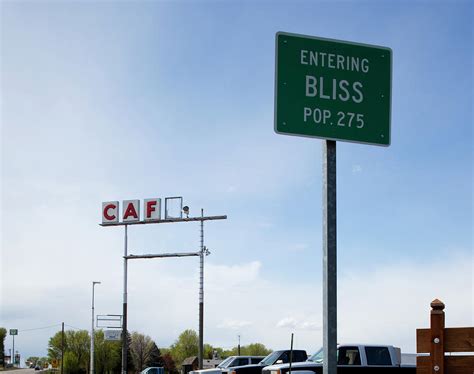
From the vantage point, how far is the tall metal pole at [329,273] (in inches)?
206

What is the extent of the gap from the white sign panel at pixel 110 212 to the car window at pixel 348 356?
36570 millimetres

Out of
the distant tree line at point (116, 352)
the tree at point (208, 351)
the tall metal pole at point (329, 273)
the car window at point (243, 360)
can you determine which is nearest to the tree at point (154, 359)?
the distant tree line at point (116, 352)

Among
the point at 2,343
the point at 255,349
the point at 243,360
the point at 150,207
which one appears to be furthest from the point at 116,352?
the point at 243,360

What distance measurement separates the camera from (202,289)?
47.8 metres

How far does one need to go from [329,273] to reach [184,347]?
81.5 meters

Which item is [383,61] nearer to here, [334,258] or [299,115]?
[299,115]

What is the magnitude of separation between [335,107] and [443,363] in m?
3.62

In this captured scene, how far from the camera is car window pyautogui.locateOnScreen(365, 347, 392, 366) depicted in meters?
19.6

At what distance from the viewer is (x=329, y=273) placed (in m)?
5.30

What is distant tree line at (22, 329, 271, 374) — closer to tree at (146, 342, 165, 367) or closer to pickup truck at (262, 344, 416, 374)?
tree at (146, 342, 165, 367)

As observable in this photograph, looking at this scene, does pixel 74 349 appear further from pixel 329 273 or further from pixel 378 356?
pixel 329 273

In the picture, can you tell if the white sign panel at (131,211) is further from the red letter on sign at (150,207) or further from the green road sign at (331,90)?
the green road sign at (331,90)

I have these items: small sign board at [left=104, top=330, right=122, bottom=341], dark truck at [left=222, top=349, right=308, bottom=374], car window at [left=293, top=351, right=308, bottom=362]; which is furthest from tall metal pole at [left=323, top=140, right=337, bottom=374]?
small sign board at [left=104, top=330, right=122, bottom=341]

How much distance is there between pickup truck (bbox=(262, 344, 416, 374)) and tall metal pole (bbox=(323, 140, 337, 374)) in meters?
14.1
